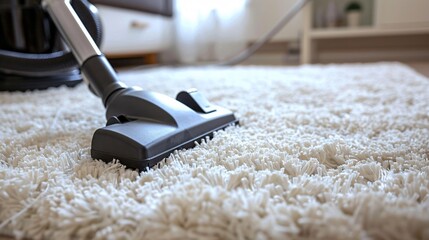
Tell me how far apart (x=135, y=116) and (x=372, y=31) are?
1822mm

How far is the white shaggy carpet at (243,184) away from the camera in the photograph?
0.90 ft

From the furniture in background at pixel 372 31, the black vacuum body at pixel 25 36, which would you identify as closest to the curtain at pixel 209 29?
the furniture in background at pixel 372 31

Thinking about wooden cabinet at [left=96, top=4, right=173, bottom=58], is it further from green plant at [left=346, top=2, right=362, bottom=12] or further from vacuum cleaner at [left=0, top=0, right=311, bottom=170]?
green plant at [left=346, top=2, right=362, bottom=12]

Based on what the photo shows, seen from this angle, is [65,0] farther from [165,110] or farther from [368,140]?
[368,140]

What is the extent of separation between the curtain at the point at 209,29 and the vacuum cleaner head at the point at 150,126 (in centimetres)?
188

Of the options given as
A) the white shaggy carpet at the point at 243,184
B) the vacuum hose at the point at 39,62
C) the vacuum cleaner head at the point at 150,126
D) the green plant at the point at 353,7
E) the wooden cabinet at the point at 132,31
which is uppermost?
the green plant at the point at 353,7

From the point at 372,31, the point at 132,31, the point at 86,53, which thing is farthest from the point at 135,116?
the point at 372,31

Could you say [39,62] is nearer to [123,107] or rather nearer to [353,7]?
[123,107]

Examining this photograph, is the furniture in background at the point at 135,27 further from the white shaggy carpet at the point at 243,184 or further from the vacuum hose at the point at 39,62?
the white shaggy carpet at the point at 243,184

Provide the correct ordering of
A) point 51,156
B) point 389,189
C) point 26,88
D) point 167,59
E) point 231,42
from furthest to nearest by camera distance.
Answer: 1. point 167,59
2. point 231,42
3. point 26,88
4. point 51,156
5. point 389,189

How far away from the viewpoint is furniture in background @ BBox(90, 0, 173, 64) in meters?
1.76

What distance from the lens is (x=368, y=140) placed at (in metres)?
0.49

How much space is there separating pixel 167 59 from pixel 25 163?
7.40 ft

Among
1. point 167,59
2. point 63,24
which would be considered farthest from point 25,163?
point 167,59
